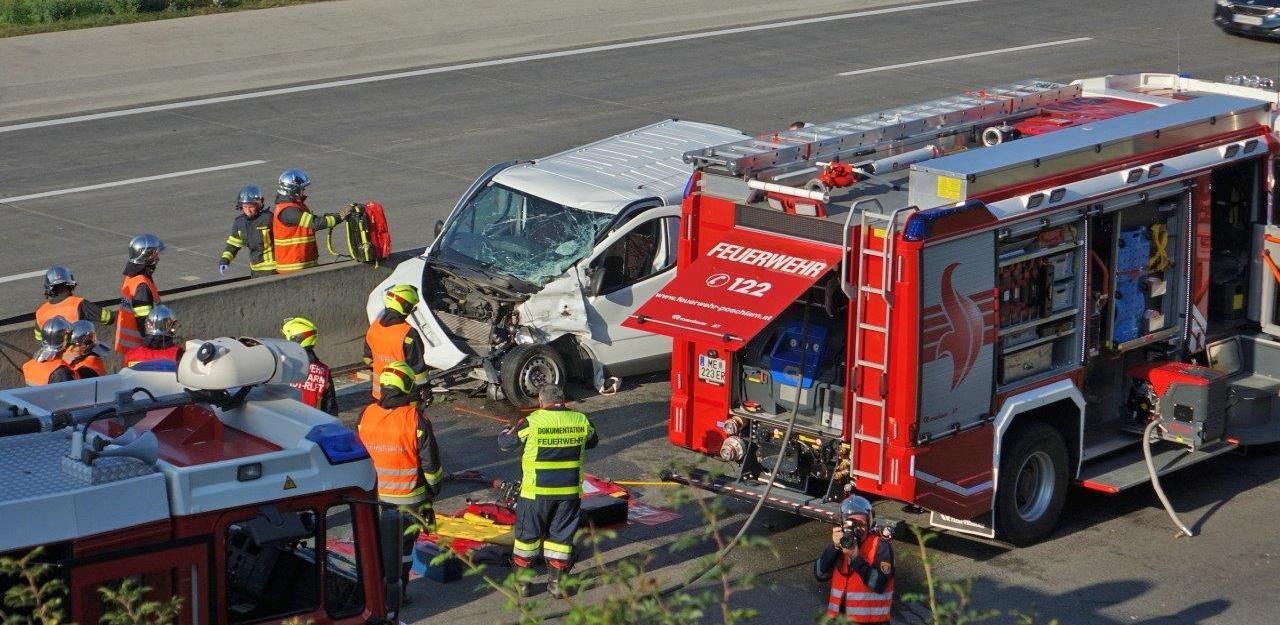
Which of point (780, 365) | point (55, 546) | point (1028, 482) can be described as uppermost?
point (55, 546)

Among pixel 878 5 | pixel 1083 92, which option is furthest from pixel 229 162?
pixel 878 5

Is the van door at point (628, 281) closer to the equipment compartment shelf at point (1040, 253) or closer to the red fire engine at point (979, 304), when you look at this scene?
the red fire engine at point (979, 304)

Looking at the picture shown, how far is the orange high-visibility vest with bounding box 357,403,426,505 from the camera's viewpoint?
35.2 ft

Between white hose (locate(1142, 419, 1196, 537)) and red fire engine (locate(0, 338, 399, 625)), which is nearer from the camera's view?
red fire engine (locate(0, 338, 399, 625))

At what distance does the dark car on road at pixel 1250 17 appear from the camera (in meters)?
30.3

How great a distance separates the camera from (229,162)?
22.8m

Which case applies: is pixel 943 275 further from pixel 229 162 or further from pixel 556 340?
pixel 229 162

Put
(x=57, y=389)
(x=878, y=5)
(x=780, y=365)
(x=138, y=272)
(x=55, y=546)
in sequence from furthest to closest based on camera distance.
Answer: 1. (x=878, y=5)
2. (x=138, y=272)
3. (x=780, y=365)
4. (x=57, y=389)
5. (x=55, y=546)

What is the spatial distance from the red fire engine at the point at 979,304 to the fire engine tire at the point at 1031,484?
0.06 ft

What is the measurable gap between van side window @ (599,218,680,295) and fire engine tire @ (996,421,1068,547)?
14.4 ft

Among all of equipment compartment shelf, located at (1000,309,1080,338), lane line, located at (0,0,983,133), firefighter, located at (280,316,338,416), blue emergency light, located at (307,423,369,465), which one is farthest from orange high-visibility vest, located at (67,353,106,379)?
lane line, located at (0,0,983,133)

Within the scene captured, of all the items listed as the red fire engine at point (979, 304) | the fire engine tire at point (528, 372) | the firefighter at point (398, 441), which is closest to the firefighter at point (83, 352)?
the firefighter at point (398, 441)

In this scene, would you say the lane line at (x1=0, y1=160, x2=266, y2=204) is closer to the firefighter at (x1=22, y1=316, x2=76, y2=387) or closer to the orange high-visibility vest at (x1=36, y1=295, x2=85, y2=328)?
the orange high-visibility vest at (x1=36, y1=295, x2=85, y2=328)

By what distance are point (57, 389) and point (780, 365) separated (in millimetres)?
5171
